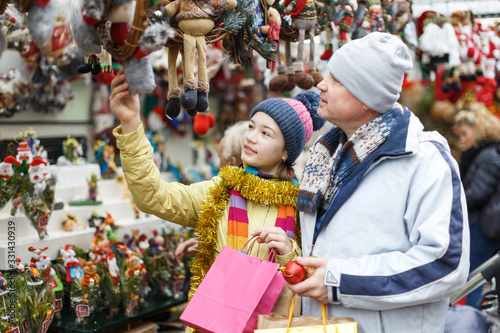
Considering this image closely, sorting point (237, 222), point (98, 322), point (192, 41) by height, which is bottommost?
point (98, 322)

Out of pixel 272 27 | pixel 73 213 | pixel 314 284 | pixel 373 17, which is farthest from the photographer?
pixel 73 213

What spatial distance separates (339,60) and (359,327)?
78 centimetres

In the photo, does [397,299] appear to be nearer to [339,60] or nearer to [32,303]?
[339,60]

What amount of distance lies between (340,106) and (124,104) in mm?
628

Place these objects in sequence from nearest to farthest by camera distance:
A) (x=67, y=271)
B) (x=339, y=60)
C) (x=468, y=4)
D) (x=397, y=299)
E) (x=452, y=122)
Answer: (x=397, y=299), (x=339, y=60), (x=67, y=271), (x=468, y=4), (x=452, y=122)

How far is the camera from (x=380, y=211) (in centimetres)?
136

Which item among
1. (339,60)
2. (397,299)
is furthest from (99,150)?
(397,299)

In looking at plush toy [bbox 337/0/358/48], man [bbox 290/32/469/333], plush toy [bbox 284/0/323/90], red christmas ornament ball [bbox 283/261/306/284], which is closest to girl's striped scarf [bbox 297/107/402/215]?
man [bbox 290/32/469/333]

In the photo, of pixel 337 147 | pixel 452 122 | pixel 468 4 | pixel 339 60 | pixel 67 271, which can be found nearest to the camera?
pixel 339 60

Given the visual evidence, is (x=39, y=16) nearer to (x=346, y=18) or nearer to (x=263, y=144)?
(x=263, y=144)

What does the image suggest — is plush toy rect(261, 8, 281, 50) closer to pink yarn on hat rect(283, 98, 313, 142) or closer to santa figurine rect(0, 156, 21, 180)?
pink yarn on hat rect(283, 98, 313, 142)

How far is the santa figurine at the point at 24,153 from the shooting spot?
7.41 feet

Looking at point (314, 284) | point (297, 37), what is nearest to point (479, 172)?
point (297, 37)

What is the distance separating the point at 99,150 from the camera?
11.9 feet
